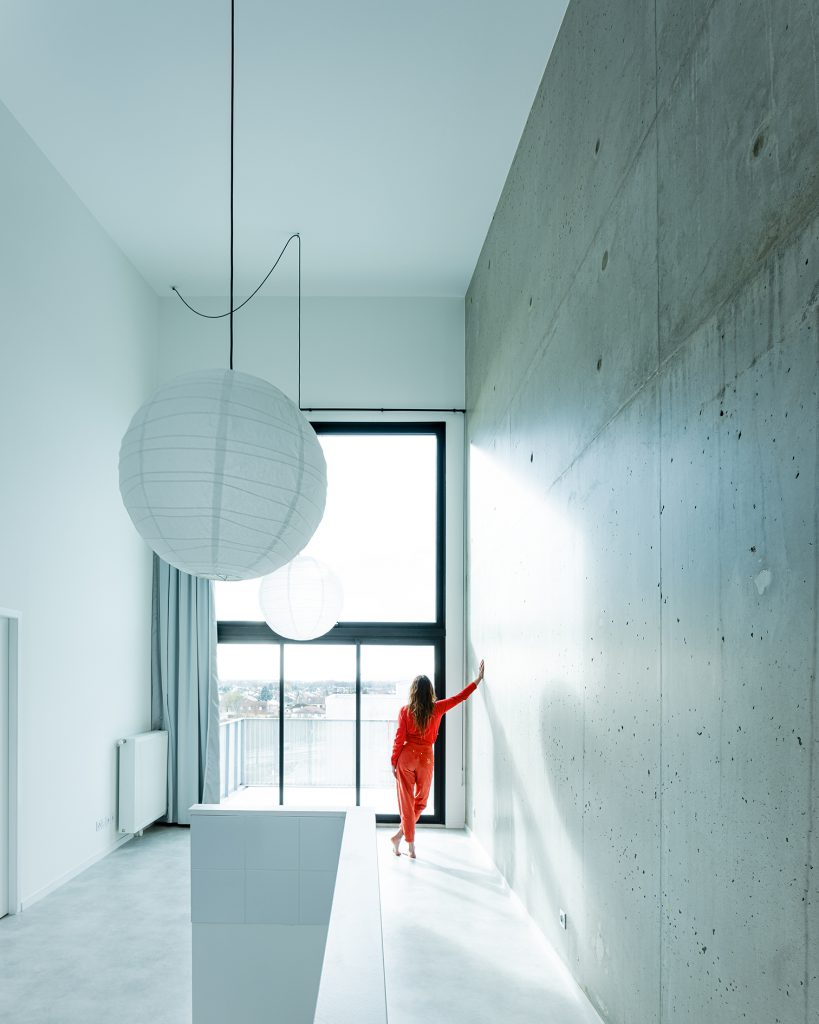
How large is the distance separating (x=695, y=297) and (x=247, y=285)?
5.40 meters

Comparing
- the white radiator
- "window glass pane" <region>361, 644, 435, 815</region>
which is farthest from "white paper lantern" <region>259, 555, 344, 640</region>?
the white radiator

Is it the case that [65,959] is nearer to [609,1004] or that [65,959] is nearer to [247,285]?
[609,1004]

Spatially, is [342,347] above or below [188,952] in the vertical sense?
above

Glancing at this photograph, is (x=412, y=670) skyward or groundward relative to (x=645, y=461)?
groundward

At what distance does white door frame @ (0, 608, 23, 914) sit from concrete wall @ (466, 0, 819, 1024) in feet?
8.48

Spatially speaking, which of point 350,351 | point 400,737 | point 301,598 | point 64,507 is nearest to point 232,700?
point 301,598

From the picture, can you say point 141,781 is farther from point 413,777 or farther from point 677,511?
point 677,511

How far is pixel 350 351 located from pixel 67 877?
4.13m

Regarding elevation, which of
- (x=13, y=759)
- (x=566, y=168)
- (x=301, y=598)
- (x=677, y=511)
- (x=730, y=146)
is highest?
(x=566, y=168)

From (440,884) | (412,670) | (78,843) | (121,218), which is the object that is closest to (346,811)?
(440,884)

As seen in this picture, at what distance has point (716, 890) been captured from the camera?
77.0 inches

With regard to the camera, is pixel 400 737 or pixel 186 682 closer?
pixel 400 737

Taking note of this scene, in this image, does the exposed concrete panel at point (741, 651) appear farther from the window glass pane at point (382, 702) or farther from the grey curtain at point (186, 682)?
the grey curtain at point (186, 682)

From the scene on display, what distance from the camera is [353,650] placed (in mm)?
7074
